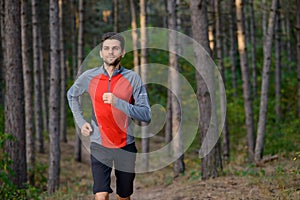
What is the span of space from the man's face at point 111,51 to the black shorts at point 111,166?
927 millimetres

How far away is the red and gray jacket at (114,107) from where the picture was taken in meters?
4.98

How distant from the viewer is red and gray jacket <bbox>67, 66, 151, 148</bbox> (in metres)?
4.98

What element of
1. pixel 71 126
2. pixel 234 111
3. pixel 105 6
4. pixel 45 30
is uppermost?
pixel 105 6

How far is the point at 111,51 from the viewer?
5.05m

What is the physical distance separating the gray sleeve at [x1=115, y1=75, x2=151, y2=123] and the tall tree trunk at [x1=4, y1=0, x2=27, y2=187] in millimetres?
5742

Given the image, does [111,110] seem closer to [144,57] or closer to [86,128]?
[86,128]

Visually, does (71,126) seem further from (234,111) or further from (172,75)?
(172,75)

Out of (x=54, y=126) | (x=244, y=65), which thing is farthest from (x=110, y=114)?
(x=244, y=65)

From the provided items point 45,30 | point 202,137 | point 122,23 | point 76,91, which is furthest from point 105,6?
point 76,91

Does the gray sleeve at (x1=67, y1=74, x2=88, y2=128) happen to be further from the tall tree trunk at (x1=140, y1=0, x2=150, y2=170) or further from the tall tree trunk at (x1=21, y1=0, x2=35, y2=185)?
the tall tree trunk at (x1=140, y1=0, x2=150, y2=170)

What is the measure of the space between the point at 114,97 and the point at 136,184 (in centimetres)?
875

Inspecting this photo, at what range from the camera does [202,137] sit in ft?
33.2

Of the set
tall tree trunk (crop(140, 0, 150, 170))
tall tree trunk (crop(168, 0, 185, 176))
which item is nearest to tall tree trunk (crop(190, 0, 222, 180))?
tall tree trunk (crop(168, 0, 185, 176))

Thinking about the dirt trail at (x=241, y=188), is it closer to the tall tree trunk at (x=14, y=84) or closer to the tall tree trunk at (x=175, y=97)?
the tall tree trunk at (x=14, y=84)
